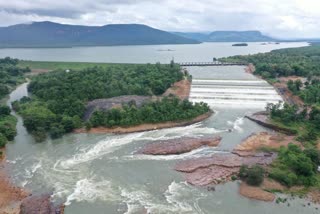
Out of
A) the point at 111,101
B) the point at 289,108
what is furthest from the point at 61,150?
the point at 289,108

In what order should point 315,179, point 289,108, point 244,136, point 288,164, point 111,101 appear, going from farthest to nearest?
point 111,101 < point 289,108 < point 244,136 < point 288,164 < point 315,179

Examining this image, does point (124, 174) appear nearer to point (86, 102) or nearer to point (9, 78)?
point (86, 102)

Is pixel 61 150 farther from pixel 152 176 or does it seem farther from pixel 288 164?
pixel 288 164

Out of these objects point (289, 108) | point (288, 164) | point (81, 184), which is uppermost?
point (289, 108)

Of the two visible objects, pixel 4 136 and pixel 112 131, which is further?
pixel 112 131

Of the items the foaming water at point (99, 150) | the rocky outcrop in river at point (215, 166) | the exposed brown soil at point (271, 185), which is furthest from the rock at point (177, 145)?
the exposed brown soil at point (271, 185)

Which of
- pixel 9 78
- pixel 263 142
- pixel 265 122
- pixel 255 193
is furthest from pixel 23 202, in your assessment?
pixel 9 78
